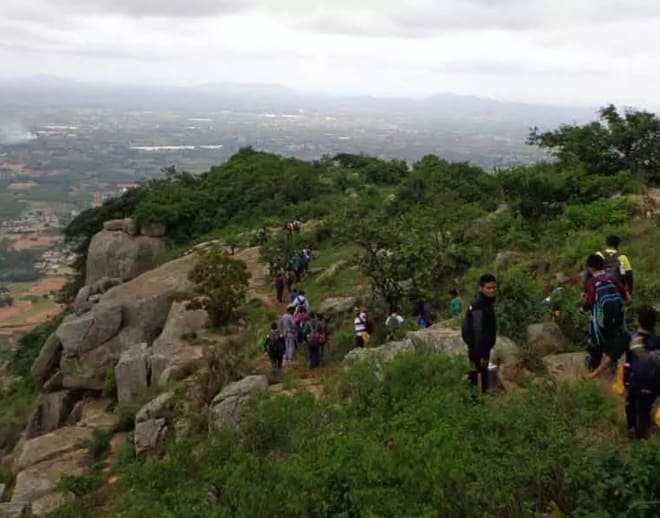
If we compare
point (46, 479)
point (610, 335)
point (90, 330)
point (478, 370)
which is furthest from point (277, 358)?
point (90, 330)

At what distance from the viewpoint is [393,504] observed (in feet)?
15.3

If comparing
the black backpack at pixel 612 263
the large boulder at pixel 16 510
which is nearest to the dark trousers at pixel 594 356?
the black backpack at pixel 612 263

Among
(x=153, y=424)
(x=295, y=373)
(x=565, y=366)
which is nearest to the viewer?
(x=565, y=366)

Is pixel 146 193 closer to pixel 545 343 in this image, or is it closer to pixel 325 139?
pixel 545 343

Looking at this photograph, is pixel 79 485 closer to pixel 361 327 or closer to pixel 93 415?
pixel 361 327

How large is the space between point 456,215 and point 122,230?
12.8m

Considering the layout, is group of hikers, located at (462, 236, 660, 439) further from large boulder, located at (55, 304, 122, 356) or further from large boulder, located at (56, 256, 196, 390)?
large boulder, located at (55, 304, 122, 356)

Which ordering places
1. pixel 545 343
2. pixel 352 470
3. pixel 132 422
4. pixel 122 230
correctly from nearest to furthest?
1. pixel 352 470
2. pixel 545 343
3. pixel 132 422
4. pixel 122 230

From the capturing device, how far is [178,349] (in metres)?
13.6

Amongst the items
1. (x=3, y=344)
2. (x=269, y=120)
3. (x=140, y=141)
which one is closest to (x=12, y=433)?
(x=3, y=344)

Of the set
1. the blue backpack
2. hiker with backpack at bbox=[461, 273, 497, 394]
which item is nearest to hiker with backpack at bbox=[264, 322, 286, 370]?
hiker with backpack at bbox=[461, 273, 497, 394]

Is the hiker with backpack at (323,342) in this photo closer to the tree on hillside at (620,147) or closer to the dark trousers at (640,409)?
the dark trousers at (640,409)

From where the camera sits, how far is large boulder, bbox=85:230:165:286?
2297 centimetres

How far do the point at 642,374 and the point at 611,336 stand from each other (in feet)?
4.58
